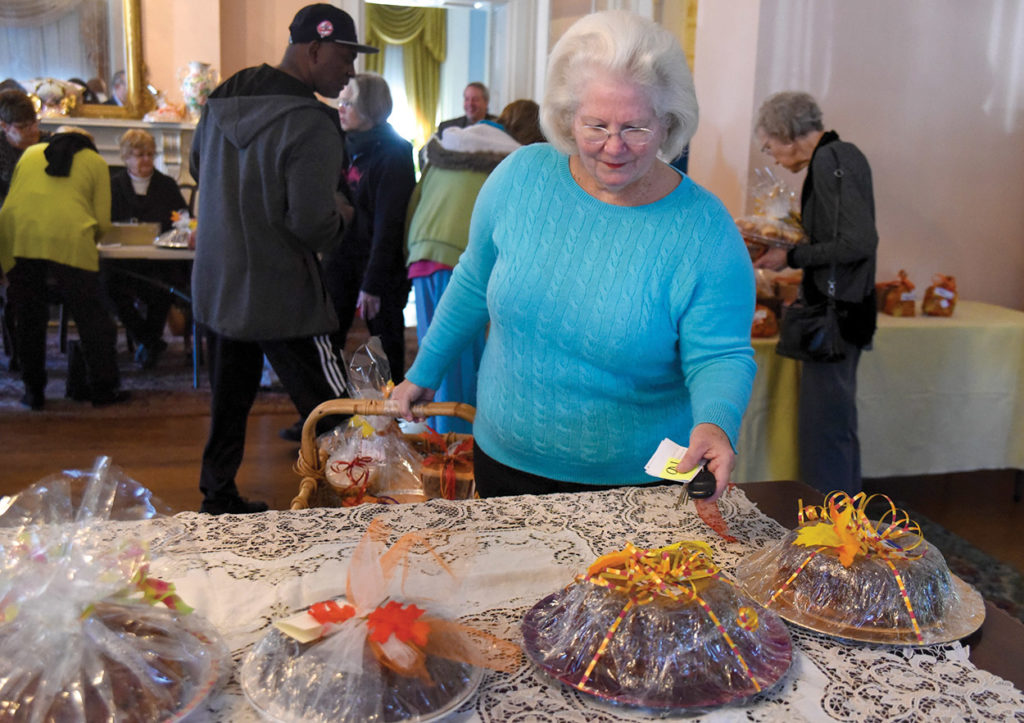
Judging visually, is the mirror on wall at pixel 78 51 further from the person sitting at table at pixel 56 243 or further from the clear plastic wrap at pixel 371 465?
the clear plastic wrap at pixel 371 465

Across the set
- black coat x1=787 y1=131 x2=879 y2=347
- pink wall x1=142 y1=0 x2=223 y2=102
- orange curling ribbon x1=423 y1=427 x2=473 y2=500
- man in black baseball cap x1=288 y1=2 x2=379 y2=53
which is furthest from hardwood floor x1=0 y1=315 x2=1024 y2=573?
pink wall x1=142 y1=0 x2=223 y2=102

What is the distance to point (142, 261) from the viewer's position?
498 centimetres

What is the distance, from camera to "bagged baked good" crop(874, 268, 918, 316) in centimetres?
350

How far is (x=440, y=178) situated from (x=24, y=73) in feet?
15.0

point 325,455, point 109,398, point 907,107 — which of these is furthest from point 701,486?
point 109,398

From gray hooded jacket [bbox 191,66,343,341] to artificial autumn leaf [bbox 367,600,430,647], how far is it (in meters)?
1.85

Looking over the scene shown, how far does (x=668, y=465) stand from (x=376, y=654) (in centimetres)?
46

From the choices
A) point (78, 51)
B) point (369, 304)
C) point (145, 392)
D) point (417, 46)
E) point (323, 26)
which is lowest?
point (145, 392)

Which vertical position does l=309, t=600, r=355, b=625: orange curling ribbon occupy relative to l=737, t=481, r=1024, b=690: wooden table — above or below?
above

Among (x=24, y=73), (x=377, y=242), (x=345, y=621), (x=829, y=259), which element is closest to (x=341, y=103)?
(x=377, y=242)

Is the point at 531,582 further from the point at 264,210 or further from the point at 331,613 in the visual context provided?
the point at 264,210

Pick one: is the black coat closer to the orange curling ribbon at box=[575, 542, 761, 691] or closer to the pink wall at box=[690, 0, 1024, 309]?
the pink wall at box=[690, 0, 1024, 309]

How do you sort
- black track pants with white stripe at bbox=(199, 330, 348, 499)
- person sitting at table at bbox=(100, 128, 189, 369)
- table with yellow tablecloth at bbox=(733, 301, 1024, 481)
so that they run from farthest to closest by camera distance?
person sitting at table at bbox=(100, 128, 189, 369) → table with yellow tablecloth at bbox=(733, 301, 1024, 481) → black track pants with white stripe at bbox=(199, 330, 348, 499)

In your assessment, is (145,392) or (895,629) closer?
(895,629)
